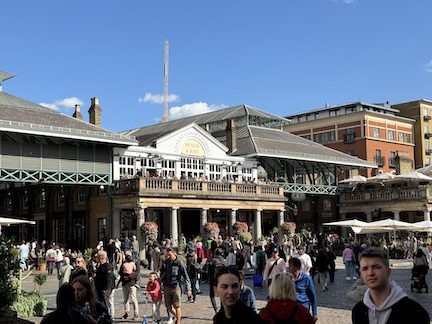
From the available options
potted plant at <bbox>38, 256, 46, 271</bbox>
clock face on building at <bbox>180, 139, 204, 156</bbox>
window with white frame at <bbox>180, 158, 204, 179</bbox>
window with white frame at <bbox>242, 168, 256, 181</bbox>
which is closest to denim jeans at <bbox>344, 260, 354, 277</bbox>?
potted plant at <bbox>38, 256, 46, 271</bbox>

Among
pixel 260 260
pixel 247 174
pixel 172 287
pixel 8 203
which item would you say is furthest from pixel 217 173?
pixel 172 287

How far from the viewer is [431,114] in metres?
78.9

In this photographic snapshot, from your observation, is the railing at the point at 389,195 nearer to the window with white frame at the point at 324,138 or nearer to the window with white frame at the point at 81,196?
the window with white frame at the point at 324,138

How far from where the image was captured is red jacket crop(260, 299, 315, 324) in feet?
16.8

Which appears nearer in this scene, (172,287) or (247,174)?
(172,287)

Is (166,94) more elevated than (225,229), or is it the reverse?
(166,94)

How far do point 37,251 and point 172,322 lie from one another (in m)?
22.9

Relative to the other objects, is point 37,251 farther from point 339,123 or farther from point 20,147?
point 339,123

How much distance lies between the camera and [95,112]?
45000 mm

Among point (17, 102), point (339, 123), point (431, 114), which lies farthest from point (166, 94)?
point (17, 102)

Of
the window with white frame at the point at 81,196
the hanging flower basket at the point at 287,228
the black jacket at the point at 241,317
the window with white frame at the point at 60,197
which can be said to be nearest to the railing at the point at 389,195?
the hanging flower basket at the point at 287,228

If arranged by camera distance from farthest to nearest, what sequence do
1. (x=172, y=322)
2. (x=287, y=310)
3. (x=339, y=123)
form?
(x=339, y=123) < (x=172, y=322) < (x=287, y=310)

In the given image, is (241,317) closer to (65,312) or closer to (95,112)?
(65,312)

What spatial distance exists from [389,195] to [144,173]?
22035mm
